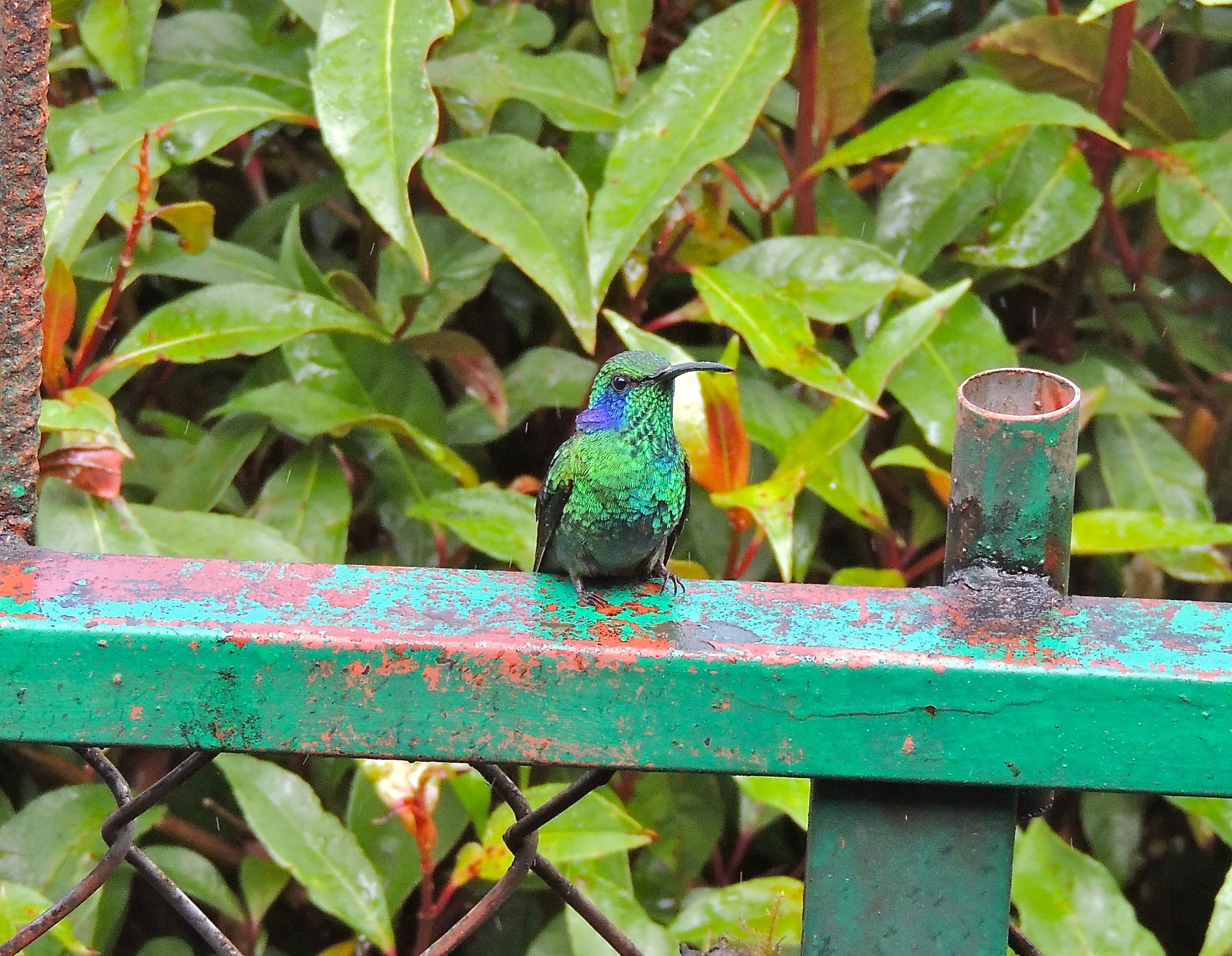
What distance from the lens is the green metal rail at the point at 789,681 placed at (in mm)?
813

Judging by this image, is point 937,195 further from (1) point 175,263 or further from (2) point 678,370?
(1) point 175,263

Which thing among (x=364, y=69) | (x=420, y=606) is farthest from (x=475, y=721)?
(x=364, y=69)

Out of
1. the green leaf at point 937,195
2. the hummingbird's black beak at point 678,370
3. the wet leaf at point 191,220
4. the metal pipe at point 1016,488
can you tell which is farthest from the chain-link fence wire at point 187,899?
the green leaf at point 937,195

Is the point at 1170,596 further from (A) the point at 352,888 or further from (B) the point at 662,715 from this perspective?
(B) the point at 662,715

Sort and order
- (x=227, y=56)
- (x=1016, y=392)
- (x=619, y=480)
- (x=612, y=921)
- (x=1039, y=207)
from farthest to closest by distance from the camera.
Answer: (x=227, y=56) → (x=1039, y=207) → (x=612, y=921) → (x=619, y=480) → (x=1016, y=392)

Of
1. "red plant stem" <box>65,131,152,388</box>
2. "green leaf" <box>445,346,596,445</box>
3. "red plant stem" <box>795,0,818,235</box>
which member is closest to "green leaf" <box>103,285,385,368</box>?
"red plant stem" <box>65,131,152,388</box>

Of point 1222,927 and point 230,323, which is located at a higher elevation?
point 230,323

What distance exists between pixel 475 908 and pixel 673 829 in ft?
3.41

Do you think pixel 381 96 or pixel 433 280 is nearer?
pixel 381 96

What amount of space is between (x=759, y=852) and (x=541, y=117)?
4.29ft

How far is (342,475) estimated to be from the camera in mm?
2041

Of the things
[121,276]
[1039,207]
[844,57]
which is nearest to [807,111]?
[844,57]

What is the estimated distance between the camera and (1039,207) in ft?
6.80

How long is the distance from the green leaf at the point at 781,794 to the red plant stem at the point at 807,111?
90 centimetres
